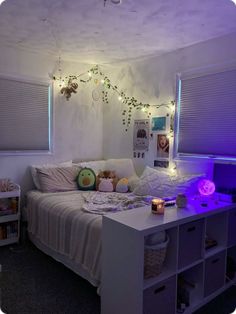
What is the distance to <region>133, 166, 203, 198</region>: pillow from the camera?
8.62 feet

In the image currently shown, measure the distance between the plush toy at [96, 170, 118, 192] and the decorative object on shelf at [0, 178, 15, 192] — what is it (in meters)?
1.02

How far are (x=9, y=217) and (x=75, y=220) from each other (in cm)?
106

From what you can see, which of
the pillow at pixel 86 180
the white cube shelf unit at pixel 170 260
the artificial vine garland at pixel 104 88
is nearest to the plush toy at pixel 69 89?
the artificial vine garland at pixel 104 88

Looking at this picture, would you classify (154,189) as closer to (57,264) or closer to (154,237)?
(154,237)

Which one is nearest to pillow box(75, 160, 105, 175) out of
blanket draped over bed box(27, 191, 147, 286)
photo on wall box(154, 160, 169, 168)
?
blanket draped over bed box(27, 191, 147, 286)

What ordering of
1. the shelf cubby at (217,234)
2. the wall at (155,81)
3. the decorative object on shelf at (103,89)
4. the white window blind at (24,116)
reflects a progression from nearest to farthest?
the shelf cubby at (217,234)
the wall at (155,81)
the white window blind at (24,116)
the decorative object on shelf at (103,89)

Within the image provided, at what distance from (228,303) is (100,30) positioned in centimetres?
262

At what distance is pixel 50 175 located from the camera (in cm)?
320

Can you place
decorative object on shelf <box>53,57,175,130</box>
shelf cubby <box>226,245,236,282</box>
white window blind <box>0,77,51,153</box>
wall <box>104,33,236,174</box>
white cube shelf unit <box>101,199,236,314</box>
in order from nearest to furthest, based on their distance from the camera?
white cube shelf unit <box>101,199,236,314</box> → shelf cubby <box>226,245,236,282</box> → wall <box>104,33,236,174</box> → white window blind <box>0,77,51,153</box> → decorative object on shelf <box>53,57,175,130</box>

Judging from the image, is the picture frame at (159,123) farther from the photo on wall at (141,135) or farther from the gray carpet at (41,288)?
the gray carpet at (41,288)

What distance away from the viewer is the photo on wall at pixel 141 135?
3402mm

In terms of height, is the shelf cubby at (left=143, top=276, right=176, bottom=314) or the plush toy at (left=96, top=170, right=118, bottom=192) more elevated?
the plush toy at (left=96, top=170, right=118, bottom=192)

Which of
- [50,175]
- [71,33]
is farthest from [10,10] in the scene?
[50,175]

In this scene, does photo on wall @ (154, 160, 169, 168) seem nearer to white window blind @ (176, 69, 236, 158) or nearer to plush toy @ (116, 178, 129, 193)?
white window blind @ (176, 69, 236, 158)
